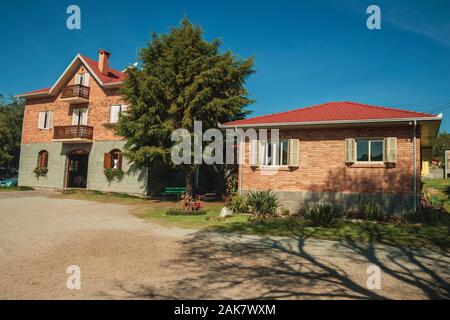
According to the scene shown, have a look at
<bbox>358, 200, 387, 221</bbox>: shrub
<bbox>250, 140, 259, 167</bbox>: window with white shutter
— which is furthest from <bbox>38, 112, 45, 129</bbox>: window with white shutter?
<bbox>358, 200, 387, 221</bbox>: shrub

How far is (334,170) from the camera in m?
14.3

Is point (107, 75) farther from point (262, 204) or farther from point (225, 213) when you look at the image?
point (262, 204)

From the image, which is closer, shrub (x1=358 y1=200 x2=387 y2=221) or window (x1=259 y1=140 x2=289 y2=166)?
shrub (x1=358 y1=200 x2=387 y2=221)

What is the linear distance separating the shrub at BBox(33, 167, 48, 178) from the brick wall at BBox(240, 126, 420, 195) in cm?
1924

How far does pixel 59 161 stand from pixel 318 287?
25972 mm

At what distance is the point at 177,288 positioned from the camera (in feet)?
17.1

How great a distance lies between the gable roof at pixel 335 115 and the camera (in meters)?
13.3

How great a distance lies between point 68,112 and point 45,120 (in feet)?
9.22

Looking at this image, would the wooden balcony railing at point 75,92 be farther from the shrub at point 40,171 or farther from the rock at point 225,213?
the rock at point 225,213

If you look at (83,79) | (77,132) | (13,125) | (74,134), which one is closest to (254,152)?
(77,132)

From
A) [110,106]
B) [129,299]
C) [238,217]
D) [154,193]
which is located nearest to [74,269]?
[129,299]

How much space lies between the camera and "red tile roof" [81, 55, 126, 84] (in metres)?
25.5

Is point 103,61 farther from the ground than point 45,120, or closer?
farther from the ground

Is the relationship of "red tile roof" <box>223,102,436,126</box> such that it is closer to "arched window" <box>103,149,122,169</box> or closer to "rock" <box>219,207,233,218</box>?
"rock" <box>219,207,233,218</box>
